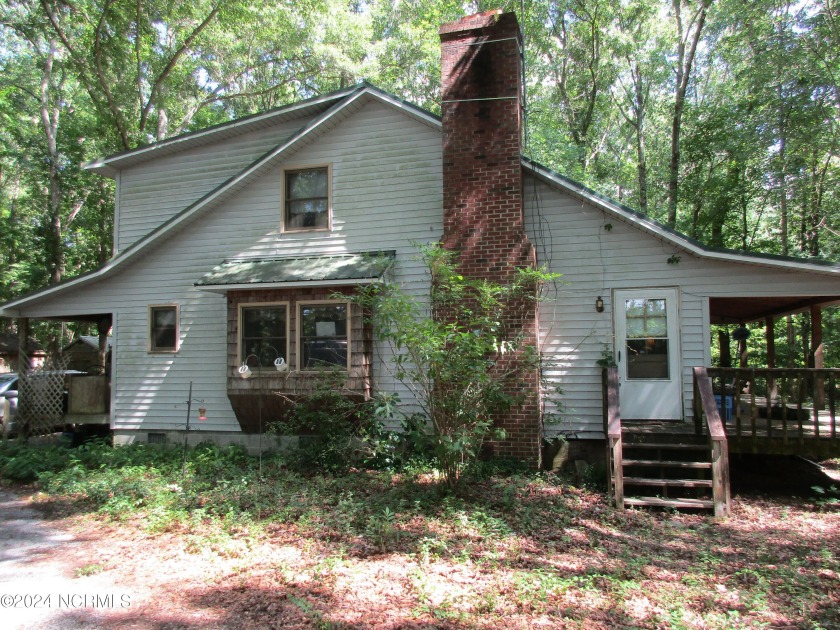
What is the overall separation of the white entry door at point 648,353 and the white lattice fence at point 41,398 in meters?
10.5

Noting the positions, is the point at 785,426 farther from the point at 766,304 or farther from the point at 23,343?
the point at 23,343

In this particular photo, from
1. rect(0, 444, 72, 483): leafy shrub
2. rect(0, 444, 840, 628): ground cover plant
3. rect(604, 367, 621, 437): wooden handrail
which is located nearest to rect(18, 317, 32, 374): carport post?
rect(0, 444, 72, 483): leafy shrub

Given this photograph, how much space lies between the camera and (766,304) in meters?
9.37

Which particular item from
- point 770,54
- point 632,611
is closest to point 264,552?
point 632,611

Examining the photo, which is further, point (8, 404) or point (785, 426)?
point (8, 404)

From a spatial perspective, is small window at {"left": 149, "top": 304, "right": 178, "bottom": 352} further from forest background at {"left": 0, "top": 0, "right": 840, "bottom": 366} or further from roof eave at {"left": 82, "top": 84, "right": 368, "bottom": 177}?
forest background at {"left": 0, "top": 0, "right": 840, "bottom": 366}

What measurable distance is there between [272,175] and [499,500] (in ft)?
A: 22.8

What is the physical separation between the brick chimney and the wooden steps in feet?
4.60

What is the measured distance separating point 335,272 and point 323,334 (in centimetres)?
108

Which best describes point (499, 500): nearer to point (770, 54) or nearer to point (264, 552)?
point (264, 552)

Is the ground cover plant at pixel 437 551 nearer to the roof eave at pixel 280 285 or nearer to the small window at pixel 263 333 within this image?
the small window at pixel 263 333

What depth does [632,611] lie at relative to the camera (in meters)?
4.04

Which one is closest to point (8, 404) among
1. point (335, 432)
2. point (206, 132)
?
point (206, 132)

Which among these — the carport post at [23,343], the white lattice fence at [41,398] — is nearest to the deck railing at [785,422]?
the white lattice fence at [41,398]
